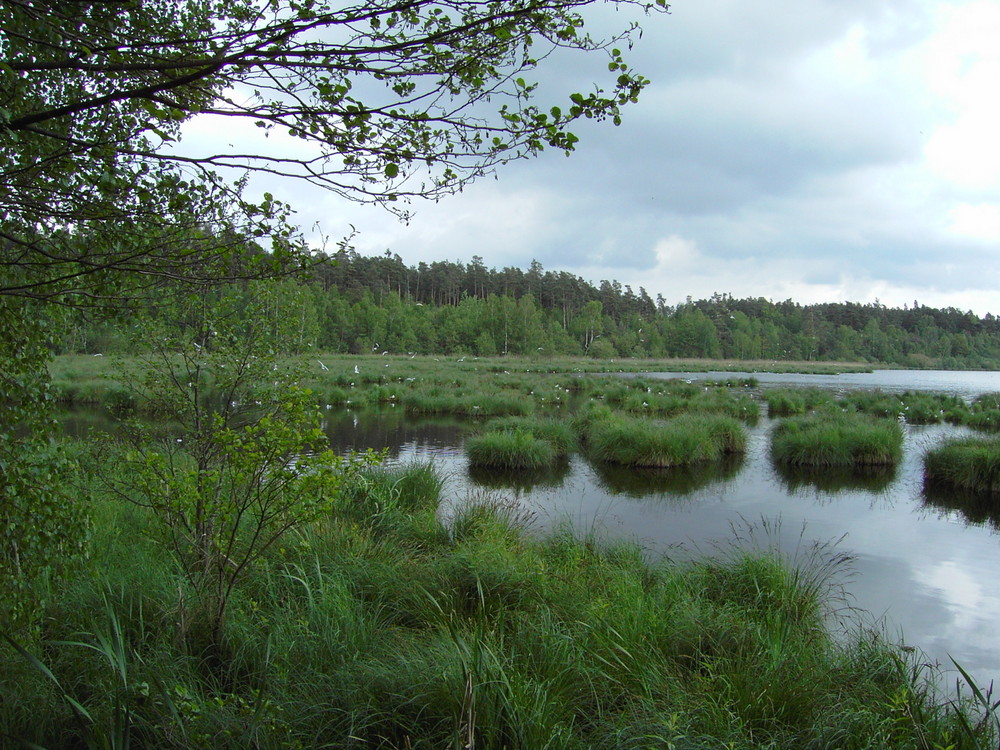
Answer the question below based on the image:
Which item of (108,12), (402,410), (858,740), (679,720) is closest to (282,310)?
(108,12)

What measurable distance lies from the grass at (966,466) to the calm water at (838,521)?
1.44ft

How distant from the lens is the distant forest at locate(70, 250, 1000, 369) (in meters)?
64.3

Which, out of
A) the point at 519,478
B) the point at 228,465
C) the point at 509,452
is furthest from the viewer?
the point at 509,452

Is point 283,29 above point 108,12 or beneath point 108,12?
beneath

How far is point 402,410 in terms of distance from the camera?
2227 cm

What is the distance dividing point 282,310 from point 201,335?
770 millimetres

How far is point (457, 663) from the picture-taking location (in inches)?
128

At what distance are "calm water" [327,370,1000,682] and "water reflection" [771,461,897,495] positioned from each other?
1.8 inches

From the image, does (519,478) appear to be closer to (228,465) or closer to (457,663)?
(228,465)

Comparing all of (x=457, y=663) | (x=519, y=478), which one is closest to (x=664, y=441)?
(x=519, y=478)

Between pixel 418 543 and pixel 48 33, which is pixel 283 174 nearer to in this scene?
pixel 48 33

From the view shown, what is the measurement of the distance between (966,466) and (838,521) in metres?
4.52

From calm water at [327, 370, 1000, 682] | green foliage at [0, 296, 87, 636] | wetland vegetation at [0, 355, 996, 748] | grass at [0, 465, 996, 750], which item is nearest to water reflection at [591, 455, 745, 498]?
calm water at [327, 370, 1000, 682]

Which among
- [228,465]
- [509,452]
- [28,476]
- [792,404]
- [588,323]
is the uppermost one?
[588,323]
